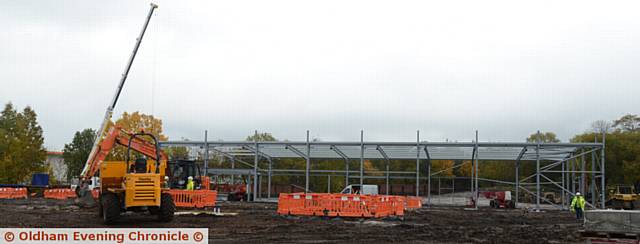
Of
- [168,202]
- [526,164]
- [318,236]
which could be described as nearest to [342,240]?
[318,236]

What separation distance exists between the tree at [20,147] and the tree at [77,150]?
10114 mm

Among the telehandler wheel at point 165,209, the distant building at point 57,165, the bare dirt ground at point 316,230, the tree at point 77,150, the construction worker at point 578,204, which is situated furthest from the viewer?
the distant building at point 57,165

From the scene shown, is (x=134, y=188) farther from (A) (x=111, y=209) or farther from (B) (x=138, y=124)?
(B) (x=138, y=124)

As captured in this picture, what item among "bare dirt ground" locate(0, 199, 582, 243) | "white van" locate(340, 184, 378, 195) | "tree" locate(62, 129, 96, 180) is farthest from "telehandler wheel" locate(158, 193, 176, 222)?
"tree" locate(62, 129, 96, 180)

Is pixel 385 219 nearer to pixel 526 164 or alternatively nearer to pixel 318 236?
pixel 318 236

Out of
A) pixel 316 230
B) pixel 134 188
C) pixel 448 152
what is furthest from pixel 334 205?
pixel 448 152

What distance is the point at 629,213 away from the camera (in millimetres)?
14023

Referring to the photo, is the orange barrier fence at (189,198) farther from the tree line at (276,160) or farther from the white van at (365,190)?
the tree line at (276,160)

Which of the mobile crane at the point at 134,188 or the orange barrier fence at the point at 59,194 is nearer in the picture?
the mobile crane at the point at 134,188

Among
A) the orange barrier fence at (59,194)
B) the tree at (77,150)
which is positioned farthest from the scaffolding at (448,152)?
the tree at (77,150)

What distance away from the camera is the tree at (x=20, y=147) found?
189 feet

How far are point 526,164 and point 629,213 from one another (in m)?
47.9

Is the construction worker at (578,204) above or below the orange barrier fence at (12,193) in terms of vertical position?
above

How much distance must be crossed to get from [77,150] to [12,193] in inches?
1260
